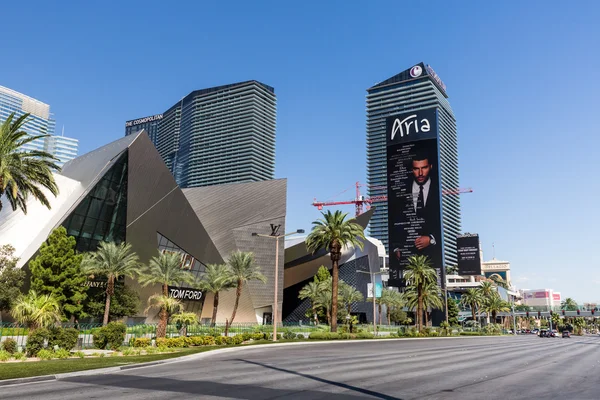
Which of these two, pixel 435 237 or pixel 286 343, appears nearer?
pixel 286 343

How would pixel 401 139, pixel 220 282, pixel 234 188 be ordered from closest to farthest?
pixel 220 282
pixel 234 188
pixel 401 139

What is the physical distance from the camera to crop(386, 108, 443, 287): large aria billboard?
10875 cm

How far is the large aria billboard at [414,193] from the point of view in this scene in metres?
109

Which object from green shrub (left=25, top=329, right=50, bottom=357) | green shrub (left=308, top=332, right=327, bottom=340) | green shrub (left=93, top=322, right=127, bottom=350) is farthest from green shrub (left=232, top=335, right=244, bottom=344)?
green shrub (left=25, top=329, right=50, bottom=357)

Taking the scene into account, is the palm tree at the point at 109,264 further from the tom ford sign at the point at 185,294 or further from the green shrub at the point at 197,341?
the green shrub at the point at 197,341

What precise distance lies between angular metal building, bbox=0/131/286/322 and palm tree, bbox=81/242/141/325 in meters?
3.45

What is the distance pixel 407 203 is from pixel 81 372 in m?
100

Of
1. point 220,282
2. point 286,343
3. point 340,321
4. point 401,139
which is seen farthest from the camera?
point 401,139

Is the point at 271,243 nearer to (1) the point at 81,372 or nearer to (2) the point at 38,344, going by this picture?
(2) the point at 38,344

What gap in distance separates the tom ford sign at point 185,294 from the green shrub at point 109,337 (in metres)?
34.5

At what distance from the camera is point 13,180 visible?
32719 millimetres

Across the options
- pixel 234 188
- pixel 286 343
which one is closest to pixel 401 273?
pixel 234 188

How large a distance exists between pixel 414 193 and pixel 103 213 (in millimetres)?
76126

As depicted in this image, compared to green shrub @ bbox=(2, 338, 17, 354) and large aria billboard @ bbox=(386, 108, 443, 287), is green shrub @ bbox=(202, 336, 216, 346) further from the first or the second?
large aria billboard @ bbox=(386, 108, 443, 287)
